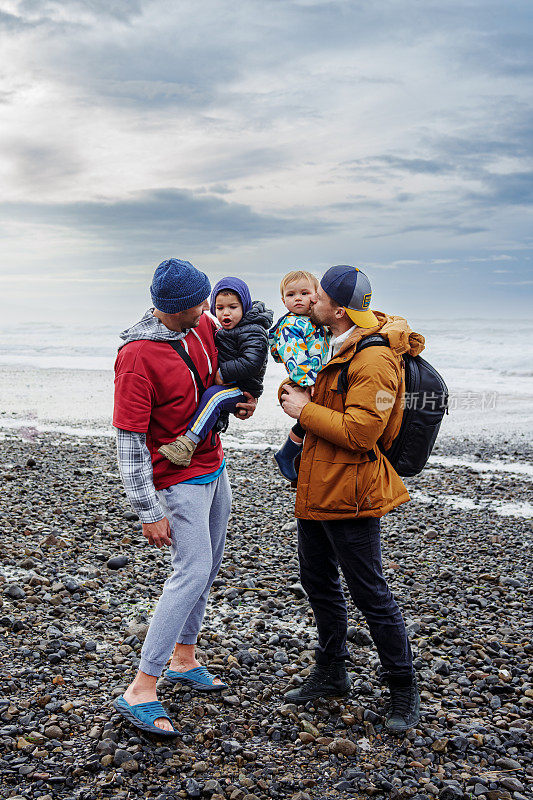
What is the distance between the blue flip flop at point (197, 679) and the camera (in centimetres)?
445

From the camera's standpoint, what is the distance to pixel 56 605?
5.75 metres

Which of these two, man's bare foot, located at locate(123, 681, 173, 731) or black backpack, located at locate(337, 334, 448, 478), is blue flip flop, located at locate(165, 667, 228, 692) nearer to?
man's bare foot, located at locate(123, 681, 173, 731)

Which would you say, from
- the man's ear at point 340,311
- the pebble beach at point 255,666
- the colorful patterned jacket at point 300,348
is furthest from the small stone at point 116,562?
the man's ear at point 340,311

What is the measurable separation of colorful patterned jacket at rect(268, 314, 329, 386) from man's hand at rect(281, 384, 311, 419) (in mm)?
67

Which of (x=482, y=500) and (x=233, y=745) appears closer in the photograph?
(x=233, y=745)

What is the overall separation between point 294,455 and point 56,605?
9.18ft

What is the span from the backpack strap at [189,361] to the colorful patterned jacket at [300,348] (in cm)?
49

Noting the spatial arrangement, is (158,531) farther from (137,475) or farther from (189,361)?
(189,361)

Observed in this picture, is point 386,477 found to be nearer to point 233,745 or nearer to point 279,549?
point 233,745

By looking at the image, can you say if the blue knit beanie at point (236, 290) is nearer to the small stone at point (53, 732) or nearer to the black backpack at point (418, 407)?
the black backpack at point (418, 407)

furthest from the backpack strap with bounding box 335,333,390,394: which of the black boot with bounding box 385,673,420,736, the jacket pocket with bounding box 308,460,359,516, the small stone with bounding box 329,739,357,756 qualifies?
the small stone with bounding box 329,739,357,756

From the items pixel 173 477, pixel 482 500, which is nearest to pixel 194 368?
pixel 173 477

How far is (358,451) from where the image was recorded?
381 cm

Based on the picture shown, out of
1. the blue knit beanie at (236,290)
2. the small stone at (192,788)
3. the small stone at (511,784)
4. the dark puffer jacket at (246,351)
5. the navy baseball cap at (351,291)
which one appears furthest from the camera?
the blue knit beanie at (236,290)
